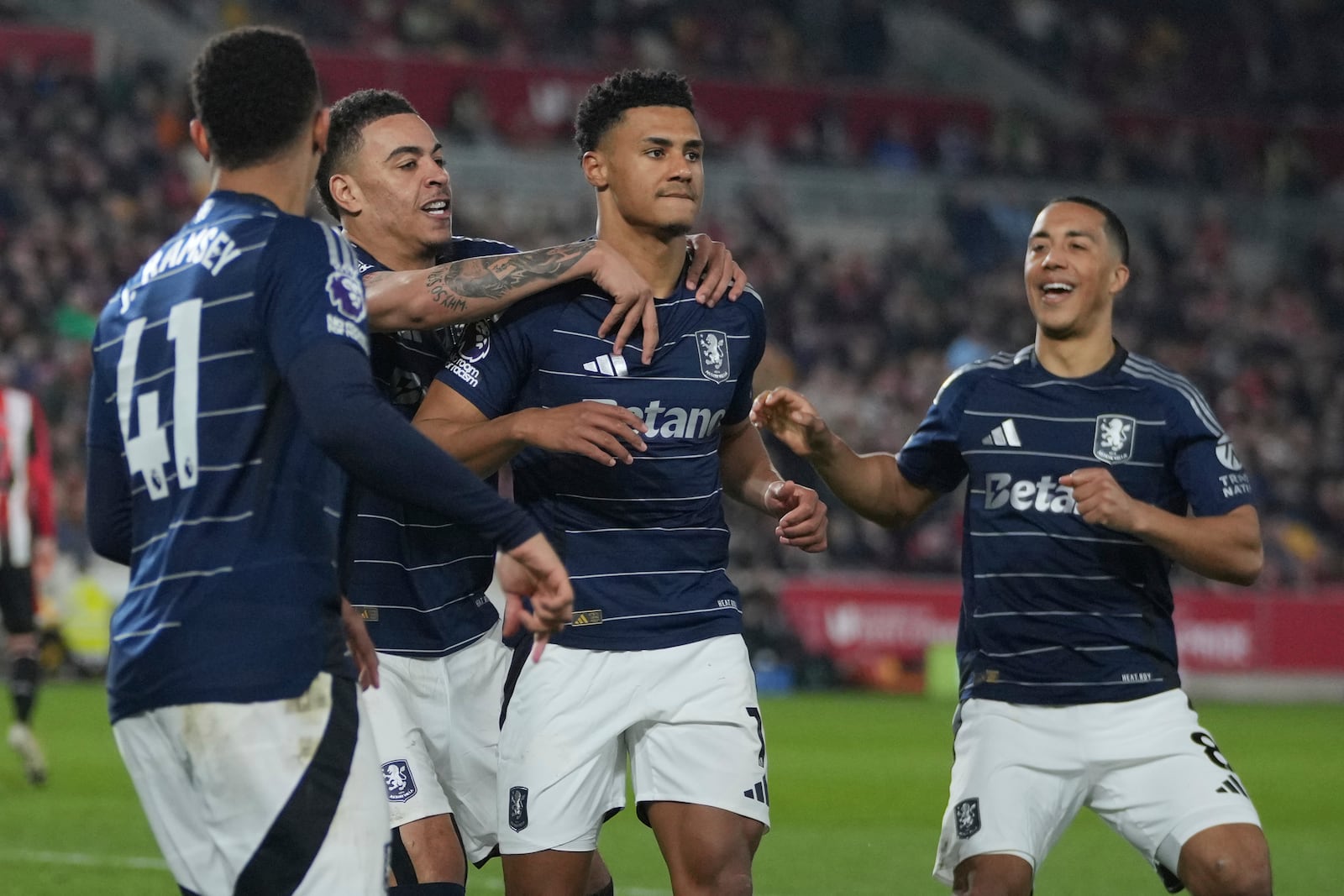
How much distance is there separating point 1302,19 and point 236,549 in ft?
114

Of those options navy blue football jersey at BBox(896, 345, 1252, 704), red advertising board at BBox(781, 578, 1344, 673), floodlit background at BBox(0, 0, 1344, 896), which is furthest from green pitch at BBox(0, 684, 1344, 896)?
navy blue football jersey at BBox(896, 345, 1252, 704)

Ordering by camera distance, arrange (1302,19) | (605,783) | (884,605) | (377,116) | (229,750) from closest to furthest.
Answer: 1. (229,750)
2. (605,783)
3. (377,116)
4. (884,605)
5. (1302,19)

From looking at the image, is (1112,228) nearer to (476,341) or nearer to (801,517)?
(801,517)

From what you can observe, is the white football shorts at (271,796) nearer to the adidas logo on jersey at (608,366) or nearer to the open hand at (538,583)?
the open hand at (538,583)

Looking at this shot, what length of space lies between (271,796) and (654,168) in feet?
8.00

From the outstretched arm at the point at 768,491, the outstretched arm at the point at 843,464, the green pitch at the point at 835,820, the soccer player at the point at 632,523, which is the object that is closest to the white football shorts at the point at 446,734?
the soccer player at the point at 632,523

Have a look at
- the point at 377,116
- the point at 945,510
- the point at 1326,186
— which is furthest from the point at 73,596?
the point at 1326,186

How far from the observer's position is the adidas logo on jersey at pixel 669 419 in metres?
5.23

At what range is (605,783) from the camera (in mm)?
5137

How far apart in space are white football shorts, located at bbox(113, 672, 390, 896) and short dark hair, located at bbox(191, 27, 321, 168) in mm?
1089

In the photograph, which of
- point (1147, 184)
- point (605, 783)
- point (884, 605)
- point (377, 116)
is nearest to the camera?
point (605, 783)

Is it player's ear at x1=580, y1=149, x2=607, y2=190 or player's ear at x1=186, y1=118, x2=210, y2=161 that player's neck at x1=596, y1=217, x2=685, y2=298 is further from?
player's ear at x1=186, y1=118, x2=210, y2=161

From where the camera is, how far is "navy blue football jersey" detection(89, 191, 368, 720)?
3.58 meters

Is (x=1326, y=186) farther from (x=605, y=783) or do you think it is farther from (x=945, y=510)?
(x=605, y=783)
